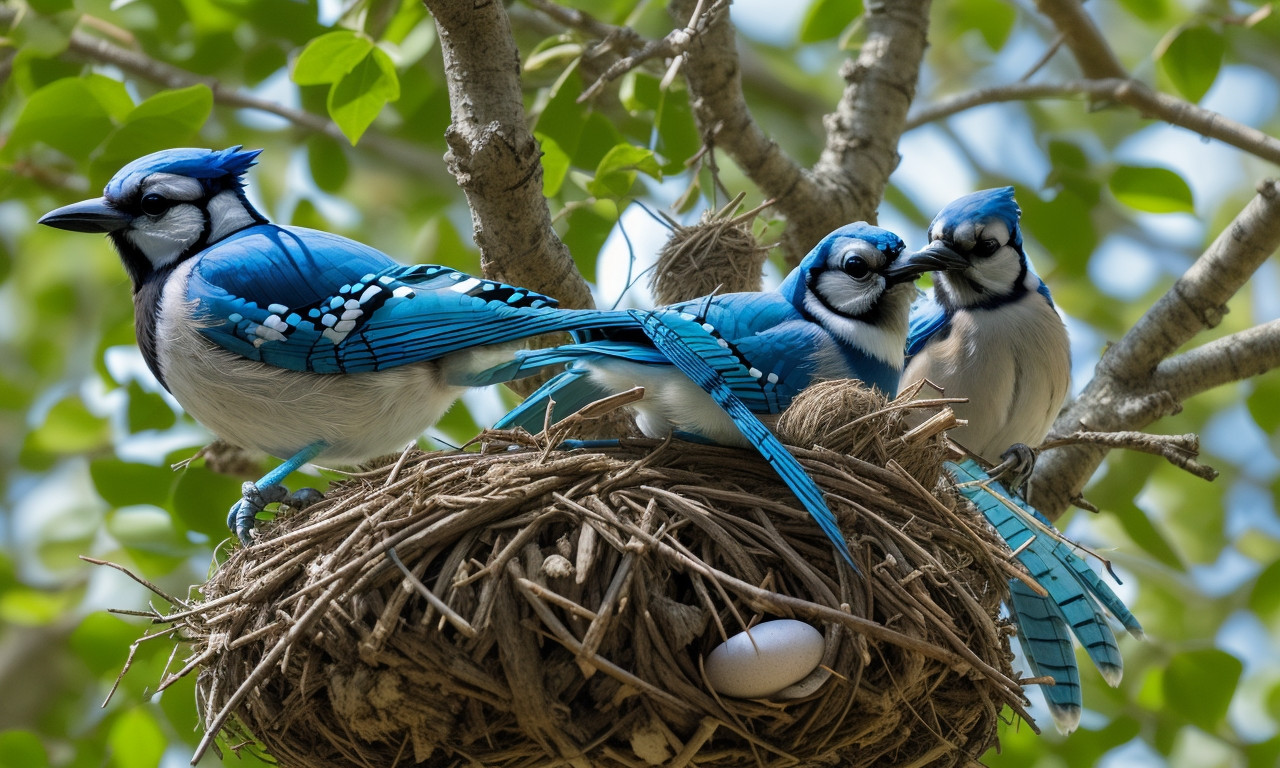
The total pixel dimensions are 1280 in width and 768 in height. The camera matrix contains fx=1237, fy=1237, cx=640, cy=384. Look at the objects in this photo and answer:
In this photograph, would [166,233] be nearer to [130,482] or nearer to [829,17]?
[130,482]

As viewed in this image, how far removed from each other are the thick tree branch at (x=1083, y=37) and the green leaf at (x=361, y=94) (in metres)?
2.39

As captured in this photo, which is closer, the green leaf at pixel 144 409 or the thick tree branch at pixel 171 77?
the green leaf at pixel 144 409

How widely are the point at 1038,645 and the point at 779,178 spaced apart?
1.67 m

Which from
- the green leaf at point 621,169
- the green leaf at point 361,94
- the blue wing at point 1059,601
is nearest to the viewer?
the blue wing at point 1059,601

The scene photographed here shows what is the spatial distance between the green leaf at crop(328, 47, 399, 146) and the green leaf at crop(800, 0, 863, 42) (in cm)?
172

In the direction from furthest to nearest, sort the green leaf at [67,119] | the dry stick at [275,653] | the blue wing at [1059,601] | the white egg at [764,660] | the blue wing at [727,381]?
1. the green leaf at [67,119]
2. the blue wing at [1059,601]
3. the blue wing at [727,381]
4. the dry stick at [275,653]
5. the white egg at [764,660]

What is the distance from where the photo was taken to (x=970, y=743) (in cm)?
245

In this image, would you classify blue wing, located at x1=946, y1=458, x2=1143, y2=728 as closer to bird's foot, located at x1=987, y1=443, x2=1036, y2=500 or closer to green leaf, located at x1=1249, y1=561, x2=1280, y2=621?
bird's foot, located at x1=987, y1=443, x2=1036, y2=500

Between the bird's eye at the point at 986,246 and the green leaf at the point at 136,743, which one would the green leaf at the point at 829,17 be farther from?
the green leaf at the point at 136,743

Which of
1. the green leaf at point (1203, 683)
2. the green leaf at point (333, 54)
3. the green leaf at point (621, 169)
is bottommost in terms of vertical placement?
the green leaf at point (1203, 683)

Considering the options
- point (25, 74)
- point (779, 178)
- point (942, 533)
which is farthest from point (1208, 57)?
point (25, 74)

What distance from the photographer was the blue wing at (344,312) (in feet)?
9.11

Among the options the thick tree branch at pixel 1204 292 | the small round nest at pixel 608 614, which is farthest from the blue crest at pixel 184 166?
the thick tree branch at pixel 1204 292

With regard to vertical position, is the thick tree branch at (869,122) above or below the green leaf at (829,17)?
below
